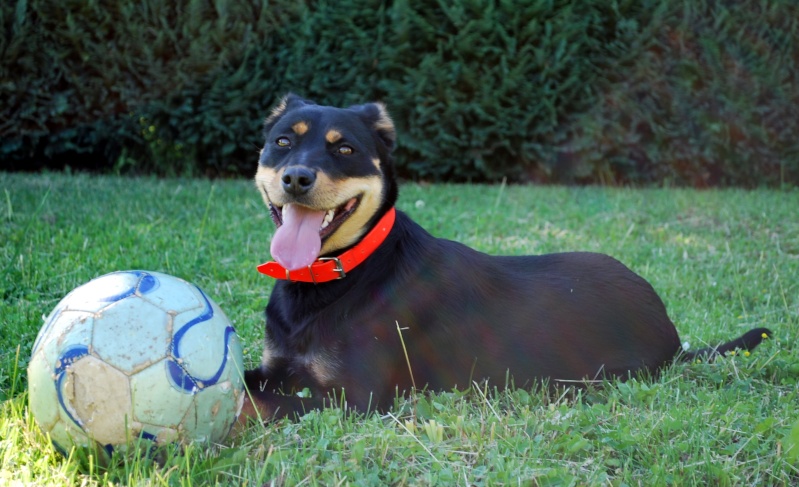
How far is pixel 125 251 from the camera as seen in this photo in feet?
A: 18.4

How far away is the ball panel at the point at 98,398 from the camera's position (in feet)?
8.36

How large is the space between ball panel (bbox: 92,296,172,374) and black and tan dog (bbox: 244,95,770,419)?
1.96 ft

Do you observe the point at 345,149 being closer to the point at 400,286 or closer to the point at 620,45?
the point at 400,286

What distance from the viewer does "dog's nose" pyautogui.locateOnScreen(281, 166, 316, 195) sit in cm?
344

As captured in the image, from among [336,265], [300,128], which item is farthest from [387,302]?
[300,128]

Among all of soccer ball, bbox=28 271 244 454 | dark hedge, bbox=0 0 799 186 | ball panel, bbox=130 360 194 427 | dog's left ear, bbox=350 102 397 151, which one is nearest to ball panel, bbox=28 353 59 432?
soccer ball, bbox=28 271 244 454

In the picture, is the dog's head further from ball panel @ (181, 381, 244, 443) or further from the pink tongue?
ball panel @ (181, 381, 244, 443)

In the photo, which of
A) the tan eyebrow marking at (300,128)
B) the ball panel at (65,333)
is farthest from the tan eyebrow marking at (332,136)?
the ball panel at (65,333)

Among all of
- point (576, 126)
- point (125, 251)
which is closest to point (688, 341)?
point (125, 251)

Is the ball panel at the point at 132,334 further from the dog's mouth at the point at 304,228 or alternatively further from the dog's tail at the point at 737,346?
the dog's tail at the point at 737,346

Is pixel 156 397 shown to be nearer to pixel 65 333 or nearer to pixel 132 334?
pixel 132 334

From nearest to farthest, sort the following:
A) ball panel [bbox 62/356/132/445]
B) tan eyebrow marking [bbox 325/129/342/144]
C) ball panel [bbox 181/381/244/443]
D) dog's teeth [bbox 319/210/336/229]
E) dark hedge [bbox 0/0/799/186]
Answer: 1. ball panel [bbox 62/356/132/445]
2. ball panel [bbox 181/381/244/443]
3. dog's teeth [bbox 319/210/336/229]
4. tan eyebrow marking [bbox 325/129/342/144]
5. dark hedge [bbox 0/0/799/186]

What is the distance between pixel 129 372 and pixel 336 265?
1.12m

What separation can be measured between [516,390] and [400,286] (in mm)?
705
